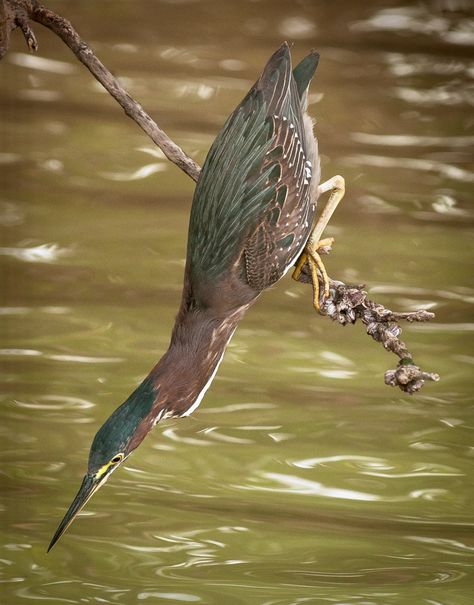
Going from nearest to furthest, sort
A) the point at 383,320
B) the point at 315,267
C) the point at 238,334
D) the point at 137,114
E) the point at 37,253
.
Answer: the point at 383,320
the point at 137,114
the point at 315,267
the point at 238,334
the point at 37,253

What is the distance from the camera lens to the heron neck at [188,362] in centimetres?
161

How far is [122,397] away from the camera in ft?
8.05

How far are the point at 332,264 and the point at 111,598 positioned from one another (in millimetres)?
1062

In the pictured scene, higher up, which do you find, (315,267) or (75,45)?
(75,45)

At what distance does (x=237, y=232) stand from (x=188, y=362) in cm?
19

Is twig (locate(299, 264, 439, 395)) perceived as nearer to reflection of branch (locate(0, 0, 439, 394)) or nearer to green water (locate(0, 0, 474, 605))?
reflection of branch (locate(0, 0, 439, 394))

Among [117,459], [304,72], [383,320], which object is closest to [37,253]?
[304,72]

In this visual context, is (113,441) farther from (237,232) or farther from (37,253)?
(37,253)

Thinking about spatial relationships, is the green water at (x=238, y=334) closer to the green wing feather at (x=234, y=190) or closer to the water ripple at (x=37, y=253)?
the water ripple at (x=37, y=253)

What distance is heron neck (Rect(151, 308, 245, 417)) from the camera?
1.61 m

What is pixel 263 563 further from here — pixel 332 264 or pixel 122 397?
pixel 332 264

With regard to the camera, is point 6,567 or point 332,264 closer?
point 6,567

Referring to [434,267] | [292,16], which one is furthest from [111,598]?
[292,16]

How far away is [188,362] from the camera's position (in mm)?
1638
